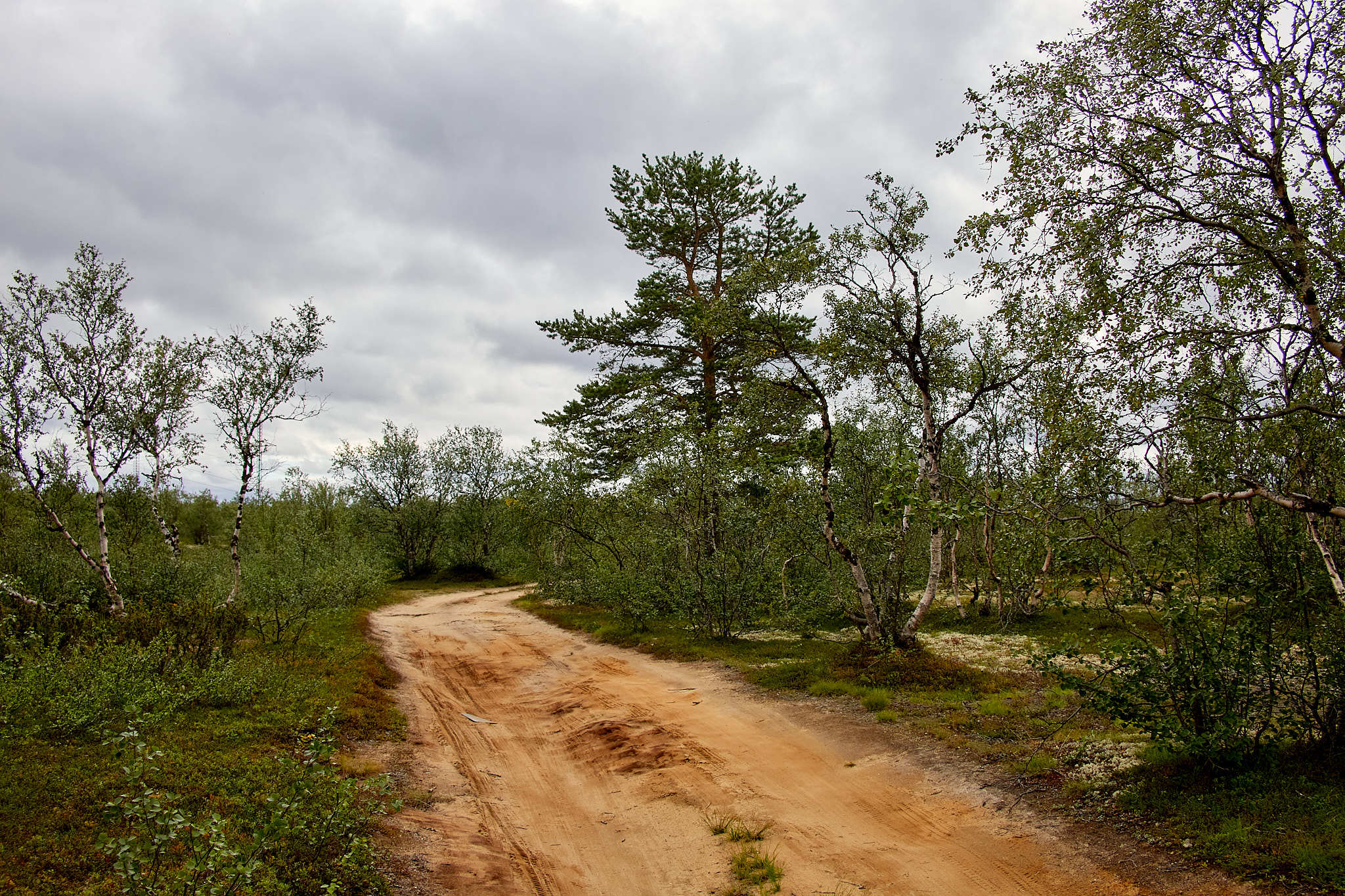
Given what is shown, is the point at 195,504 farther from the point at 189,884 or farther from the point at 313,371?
the point at 189,884

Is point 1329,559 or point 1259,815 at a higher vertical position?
point 1329,559

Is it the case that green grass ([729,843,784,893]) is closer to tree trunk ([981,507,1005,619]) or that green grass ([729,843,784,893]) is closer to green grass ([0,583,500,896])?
green grass ([0,583,500,896])

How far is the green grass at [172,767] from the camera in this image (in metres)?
4.71

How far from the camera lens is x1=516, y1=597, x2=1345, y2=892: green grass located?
16.1 feet

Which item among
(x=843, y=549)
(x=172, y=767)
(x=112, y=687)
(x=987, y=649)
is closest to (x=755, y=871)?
(x=172, y=767)

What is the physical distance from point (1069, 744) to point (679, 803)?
15.5ft

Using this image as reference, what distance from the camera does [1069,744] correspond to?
7.79 metres

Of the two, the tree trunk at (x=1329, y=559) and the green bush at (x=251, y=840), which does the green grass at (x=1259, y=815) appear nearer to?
the tree trunk at (x=1329, y=559)

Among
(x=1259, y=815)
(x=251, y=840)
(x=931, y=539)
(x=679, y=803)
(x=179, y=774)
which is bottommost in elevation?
(x=679, y=803)

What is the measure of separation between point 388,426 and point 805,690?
4312 centimetres

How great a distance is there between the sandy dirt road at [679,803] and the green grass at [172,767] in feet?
4.52

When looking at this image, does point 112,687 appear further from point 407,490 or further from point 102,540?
point 407,490

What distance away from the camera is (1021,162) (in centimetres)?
798

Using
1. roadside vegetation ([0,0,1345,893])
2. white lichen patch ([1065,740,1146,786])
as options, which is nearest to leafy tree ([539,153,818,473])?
roadside vegetation ([0,0,1345,893])
